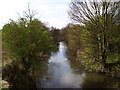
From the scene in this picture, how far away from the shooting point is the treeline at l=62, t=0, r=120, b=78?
39.5ft

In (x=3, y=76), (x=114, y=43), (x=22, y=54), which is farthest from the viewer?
(x=114, y=43)

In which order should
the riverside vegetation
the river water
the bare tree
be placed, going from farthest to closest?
the bare tree → the riverside vegetation → the river water

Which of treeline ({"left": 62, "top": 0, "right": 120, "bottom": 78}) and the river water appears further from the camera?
treeline ({"left": 62, "top": 0, "right": 120, "bottom": 78})

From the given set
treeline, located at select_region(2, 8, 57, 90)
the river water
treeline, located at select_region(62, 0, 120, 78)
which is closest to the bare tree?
treeline, located at select_region(62, 0, 120, 78)

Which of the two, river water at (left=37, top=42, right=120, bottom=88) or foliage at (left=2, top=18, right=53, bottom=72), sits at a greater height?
foliage at (left=2, top=18, right=53, bottom=72)

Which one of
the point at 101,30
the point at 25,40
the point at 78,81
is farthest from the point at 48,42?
the point at 101,30

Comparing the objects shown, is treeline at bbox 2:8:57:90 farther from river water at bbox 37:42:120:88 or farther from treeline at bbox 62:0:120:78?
treeline at bbox 62:0:120:78

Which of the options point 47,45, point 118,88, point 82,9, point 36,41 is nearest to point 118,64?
point 118,88

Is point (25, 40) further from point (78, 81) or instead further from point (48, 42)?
point (78, 81)

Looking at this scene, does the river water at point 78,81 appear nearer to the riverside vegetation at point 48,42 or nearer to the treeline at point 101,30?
the riverside vegetation at point 48,42

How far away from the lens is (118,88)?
889 centimetres

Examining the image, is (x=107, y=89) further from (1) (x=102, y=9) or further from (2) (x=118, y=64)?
(1) (x=102, y=9)

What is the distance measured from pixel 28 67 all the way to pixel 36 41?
2238 mm

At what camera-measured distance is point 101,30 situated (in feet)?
39.9
